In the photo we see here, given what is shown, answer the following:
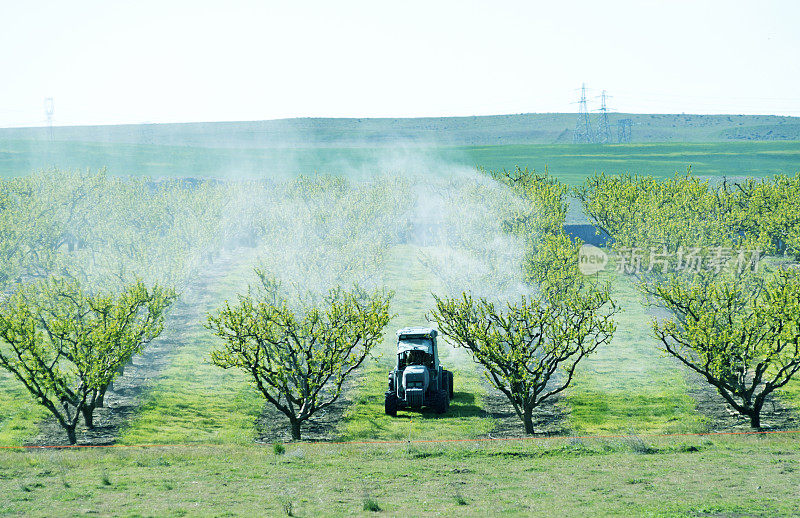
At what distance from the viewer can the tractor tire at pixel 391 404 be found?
44.5 metres

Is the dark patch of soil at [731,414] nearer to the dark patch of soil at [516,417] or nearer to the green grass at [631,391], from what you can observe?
the green grass at [631,391]

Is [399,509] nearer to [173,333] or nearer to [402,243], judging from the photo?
[173,333]

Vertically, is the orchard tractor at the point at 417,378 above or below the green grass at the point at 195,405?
above

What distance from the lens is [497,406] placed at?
47.5 m

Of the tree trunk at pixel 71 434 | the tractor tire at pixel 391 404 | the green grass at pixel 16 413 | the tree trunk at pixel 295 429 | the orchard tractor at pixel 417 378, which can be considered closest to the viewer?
the tree trunk at pixel 71 434

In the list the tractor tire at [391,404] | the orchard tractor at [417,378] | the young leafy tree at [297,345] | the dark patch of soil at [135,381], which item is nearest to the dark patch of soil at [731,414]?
the orchard tractor at [417,378]

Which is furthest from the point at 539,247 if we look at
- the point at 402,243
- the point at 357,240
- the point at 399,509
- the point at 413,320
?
the point at 399,509

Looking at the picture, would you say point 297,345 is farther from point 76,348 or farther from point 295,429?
point 76,348

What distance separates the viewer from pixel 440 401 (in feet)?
145

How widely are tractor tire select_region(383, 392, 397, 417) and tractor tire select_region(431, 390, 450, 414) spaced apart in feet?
7.64

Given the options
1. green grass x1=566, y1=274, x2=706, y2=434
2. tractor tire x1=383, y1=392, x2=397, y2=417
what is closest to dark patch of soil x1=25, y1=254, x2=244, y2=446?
tractor tire x1=383, y1=392, x2=397, y2=417

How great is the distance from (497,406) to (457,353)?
13067 mm

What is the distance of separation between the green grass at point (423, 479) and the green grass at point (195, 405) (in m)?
5.38

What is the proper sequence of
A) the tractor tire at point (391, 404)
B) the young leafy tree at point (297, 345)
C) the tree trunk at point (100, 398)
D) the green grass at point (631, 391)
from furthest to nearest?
the tree trunk at point (100, 398)
the tractor tire at point (391, 404)
the green grass at point (631, 391)
the young leafy tree at point (297, 345)
